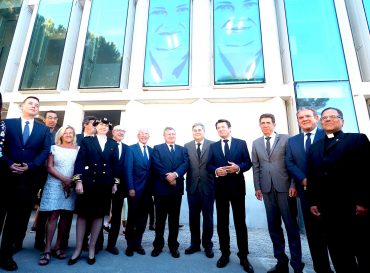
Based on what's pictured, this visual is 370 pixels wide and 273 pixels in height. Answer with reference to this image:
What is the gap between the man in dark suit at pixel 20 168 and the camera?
276 cm

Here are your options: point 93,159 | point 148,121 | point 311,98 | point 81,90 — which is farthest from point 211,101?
point 93,159

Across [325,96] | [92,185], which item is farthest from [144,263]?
[325,96]

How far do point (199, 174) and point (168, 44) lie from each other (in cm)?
668

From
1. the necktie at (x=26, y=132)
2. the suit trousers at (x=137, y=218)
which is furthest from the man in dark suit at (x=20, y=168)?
the suit trousers at (x=137, y=218)

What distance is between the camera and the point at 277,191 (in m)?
3.05

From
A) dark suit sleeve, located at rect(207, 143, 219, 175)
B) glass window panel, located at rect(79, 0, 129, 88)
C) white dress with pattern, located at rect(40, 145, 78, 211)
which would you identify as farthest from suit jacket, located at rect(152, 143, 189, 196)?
glass window panel, located at rect(79, 0, 129, 88)

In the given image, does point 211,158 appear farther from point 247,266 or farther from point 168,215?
point 247,266

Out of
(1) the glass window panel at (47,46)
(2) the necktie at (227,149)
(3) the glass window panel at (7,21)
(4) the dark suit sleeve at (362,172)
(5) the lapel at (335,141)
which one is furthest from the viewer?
(3) the glass window panel at (7,21)

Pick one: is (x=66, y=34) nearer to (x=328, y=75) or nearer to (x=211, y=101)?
(x=211, y=101)

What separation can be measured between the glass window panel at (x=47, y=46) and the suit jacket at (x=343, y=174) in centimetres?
941

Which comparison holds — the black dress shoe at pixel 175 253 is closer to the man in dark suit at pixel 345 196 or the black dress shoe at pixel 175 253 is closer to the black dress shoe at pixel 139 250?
the black dress shoe at pixel 139 250

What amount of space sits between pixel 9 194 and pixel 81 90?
646 cm

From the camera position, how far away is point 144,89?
8.36m

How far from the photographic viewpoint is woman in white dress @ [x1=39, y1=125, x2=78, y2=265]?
10.2 ft
